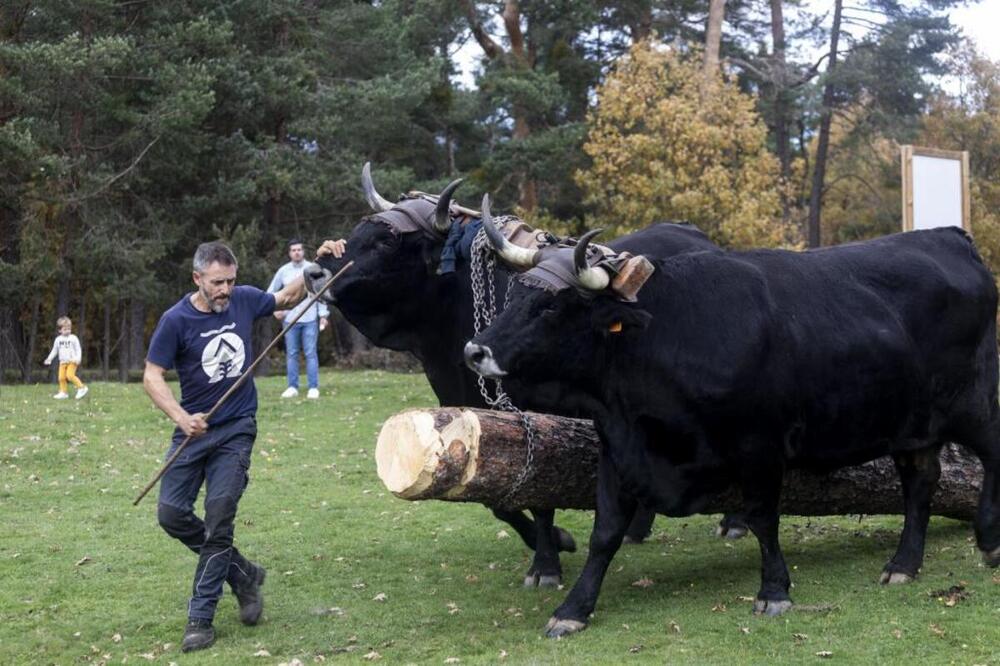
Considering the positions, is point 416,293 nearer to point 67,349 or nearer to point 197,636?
point 197,636

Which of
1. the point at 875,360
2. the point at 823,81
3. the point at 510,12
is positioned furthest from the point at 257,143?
the point at 875,360

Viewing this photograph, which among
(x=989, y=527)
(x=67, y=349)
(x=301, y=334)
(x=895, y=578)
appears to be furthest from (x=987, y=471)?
(x=67, y=349)

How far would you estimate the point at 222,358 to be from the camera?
7.85 m

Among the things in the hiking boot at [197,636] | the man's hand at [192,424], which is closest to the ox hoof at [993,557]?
the hiking boot at [197,636]

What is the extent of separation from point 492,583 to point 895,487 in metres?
3.24

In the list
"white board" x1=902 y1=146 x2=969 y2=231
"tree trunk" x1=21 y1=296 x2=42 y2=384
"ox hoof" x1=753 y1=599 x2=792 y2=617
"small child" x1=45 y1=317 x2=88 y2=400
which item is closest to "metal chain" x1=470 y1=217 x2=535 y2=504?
"ox hoof" x1=753 y1=599 x2=792 y2=617

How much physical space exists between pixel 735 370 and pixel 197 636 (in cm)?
371

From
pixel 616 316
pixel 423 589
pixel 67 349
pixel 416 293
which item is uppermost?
pixel 416 293

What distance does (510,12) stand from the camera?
39.5 m

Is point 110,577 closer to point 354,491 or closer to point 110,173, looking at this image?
point 354,491

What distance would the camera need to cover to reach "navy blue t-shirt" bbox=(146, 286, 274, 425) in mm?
7715

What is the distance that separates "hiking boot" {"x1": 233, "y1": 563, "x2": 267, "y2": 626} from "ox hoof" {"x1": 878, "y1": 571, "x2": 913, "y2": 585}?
4.27 metres

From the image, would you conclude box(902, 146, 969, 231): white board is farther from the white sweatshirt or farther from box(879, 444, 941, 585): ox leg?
the white sweatshirt

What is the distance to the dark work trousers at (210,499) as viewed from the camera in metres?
7.65
